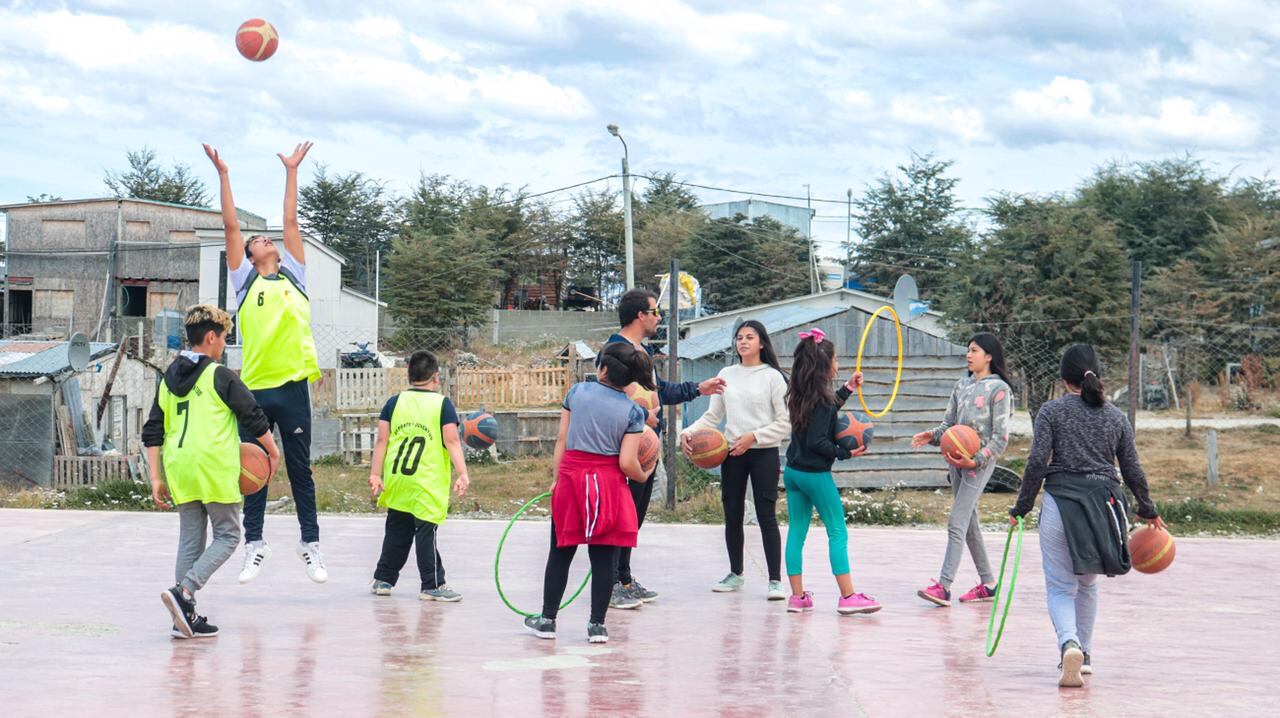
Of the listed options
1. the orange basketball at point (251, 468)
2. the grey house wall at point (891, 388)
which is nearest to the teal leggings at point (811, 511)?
the orange basketball at point (251, 468)

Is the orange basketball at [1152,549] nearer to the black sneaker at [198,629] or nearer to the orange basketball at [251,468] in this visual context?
the orange basketball at [251,468]

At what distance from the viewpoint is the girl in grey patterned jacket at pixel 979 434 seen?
8.20 m

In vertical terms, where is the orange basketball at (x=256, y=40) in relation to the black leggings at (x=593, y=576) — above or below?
above

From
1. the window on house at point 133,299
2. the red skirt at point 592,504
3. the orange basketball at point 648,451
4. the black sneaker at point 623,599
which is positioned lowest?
the black sneaker at point 623,599

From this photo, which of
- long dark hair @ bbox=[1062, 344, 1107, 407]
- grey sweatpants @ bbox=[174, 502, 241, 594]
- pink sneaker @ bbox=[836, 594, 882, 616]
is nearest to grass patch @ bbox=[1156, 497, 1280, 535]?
pink sneaker @ bbox=[836, 594, 882, 616]

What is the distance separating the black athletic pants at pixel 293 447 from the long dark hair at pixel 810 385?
2.95 meters

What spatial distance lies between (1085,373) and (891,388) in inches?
428

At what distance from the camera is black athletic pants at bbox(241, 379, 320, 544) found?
25.2ft

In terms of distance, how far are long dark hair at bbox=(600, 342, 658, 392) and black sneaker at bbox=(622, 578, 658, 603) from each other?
1.70 meters

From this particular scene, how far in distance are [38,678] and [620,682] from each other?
265 cm

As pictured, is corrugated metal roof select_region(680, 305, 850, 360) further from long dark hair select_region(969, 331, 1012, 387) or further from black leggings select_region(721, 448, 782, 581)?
black leggings select_region(721, 448, 782, 581)

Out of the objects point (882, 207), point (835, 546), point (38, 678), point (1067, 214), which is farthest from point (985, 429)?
point (882, 207)

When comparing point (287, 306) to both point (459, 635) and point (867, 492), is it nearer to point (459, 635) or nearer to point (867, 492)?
point (459, 635)

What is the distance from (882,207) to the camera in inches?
2106
